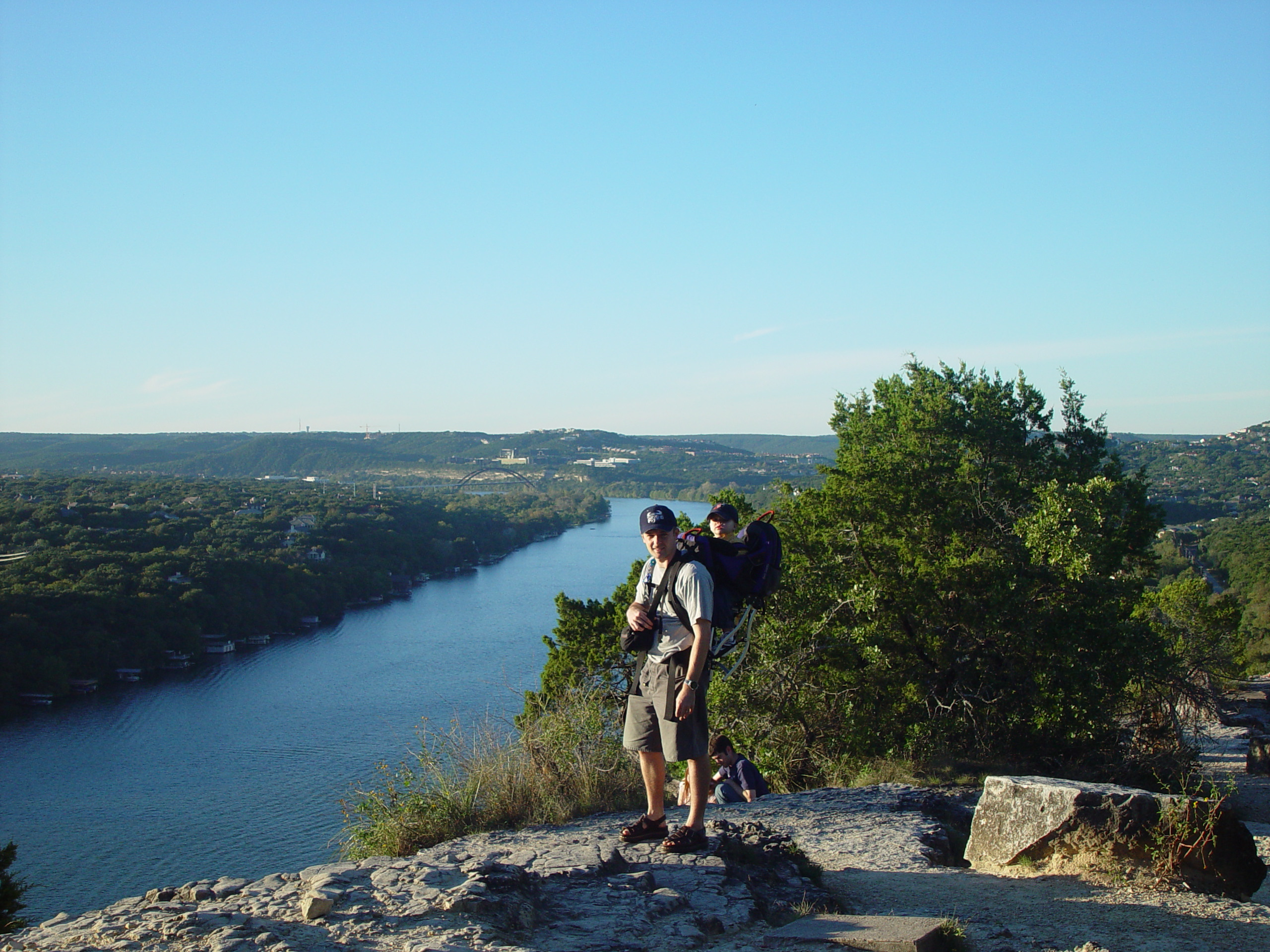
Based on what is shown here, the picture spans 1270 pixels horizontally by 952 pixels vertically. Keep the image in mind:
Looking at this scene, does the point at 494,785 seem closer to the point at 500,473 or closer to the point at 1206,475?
the point at 1206,475

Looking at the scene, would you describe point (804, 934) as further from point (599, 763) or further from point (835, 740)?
point (835, 740)

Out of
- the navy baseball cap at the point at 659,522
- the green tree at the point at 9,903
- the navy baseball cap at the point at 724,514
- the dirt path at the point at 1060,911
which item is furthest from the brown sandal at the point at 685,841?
the green tree at the point at 9,903

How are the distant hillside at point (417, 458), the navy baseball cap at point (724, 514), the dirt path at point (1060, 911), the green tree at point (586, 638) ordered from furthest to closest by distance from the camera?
the distant hillside at point (417, 458)
the green tree at point (586, 638)
the navy baseball cap at point (724, 514)
the dirt path at point (1060, 911)

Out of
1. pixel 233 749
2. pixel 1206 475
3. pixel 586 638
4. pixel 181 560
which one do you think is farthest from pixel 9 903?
pixel 1206 475

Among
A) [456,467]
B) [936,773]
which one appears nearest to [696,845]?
[936,773]

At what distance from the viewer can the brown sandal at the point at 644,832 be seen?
13.9 ft

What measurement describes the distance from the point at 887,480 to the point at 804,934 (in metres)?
9.80

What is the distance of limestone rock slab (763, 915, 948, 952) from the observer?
318 cm

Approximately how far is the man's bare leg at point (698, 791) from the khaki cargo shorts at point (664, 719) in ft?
0.13

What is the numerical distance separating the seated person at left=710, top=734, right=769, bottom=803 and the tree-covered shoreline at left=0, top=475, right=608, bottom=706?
3276 cm

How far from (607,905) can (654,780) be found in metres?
0.71

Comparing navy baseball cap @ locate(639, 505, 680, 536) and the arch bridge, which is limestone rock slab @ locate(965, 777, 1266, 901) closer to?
navy baseball cap @ locate(639, 505, 680, 536)

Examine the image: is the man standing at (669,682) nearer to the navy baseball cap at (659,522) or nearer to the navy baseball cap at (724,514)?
the navy baseball cap at (659,522)

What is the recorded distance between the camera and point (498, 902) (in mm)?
3449
